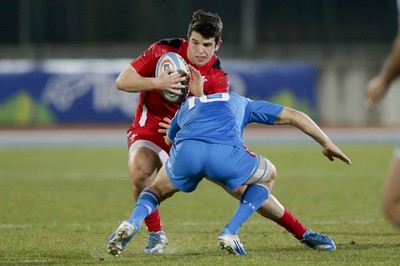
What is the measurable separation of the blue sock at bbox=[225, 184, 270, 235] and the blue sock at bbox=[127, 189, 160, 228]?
0.59 meters

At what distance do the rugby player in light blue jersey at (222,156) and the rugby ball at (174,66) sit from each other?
1.77ft

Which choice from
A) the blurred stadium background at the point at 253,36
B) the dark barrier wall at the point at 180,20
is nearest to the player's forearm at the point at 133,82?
the blurred stadium background at the point at 253,36

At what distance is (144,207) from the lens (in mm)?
6758

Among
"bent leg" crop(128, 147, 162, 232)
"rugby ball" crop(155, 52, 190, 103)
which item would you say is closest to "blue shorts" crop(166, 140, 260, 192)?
"bent leg" crop(128, 147, 162, 232)

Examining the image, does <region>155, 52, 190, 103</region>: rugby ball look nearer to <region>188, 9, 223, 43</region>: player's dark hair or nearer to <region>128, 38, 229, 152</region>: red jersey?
<region>128, 38, 229, 152</region>: red jersey

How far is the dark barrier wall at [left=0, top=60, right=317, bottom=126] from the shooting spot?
83.7 feet

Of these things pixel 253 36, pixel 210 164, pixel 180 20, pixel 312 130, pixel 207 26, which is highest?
pixel 207 26

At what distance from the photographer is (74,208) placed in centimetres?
1101

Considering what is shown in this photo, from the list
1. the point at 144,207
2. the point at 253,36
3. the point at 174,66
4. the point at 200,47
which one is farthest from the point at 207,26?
the point at 253,36

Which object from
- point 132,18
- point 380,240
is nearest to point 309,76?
point 132,18

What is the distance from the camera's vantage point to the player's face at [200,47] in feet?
23.8

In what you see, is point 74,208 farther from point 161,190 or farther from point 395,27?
point 395,27

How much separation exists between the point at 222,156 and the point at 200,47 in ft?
3.36

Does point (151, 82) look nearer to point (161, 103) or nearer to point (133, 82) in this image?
point (133, 82)
